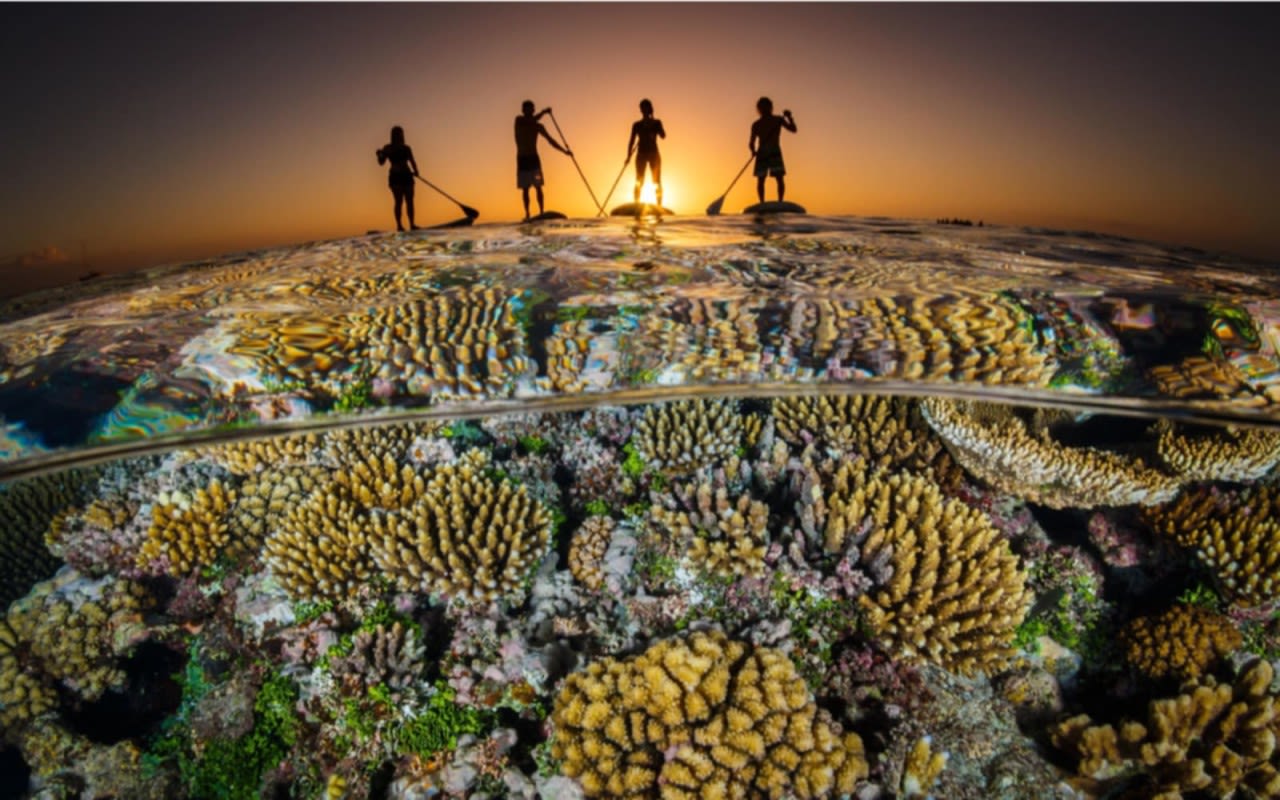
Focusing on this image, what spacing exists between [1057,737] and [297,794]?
6.20 meters

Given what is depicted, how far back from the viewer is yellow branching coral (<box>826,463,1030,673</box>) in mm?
4250

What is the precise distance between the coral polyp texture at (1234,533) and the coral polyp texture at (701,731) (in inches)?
157

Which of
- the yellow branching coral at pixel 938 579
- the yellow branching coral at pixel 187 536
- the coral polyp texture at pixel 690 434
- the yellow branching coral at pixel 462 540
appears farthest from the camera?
the coral polyp texture at pixel 690 434

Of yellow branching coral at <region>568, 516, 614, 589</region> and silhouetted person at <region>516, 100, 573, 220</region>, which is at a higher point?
silhouetted person at <region>516, 100, 573, 220</region>

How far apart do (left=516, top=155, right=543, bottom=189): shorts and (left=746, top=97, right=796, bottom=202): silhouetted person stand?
450 centimetres

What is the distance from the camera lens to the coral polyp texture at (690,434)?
5941mm

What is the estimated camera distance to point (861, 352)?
17.9 ft

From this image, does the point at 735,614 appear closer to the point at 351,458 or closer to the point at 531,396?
the point at 531,396

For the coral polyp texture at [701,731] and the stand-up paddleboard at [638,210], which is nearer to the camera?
the coral polyp texture at [701,731]

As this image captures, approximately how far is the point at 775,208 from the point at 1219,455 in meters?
8.82

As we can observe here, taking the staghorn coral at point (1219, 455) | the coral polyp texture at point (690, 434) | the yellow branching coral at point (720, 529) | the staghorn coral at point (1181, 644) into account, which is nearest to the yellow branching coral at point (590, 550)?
the yellow branching coral at point (720, 529)

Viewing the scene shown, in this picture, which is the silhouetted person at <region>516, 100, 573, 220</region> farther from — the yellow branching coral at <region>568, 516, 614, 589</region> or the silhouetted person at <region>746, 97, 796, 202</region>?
the yellow branching coral at <region>568, 516, 614, 589</region>

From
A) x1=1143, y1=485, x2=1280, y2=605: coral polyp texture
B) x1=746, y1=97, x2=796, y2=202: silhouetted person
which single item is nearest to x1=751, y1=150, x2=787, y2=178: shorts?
x1=746, y1=97, x2=796, y2=202: silhouetted person

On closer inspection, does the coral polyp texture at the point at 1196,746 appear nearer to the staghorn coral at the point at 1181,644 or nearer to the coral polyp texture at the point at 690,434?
the staghorn coral at the point at 1181,644
